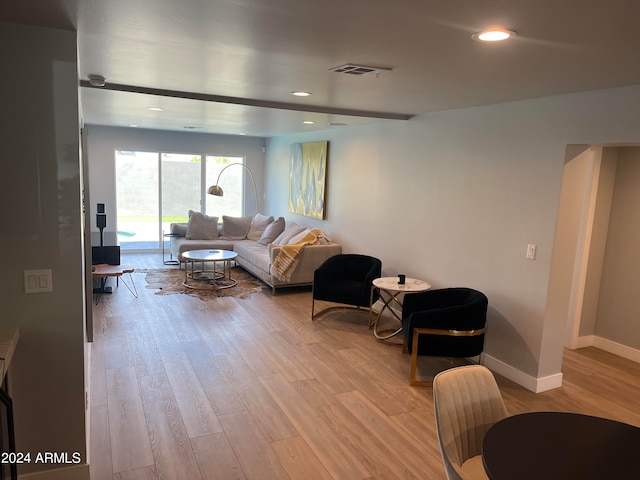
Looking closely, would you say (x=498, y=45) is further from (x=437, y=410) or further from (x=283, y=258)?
(x=283, y=258)

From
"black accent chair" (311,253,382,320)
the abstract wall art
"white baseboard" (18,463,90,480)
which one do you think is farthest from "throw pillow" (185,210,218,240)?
"white baseboard" (18,463,90,480)

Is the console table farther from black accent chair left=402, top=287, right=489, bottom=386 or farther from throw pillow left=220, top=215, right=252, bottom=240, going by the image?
black accent chair left=402, top=287, right=489, bottom=386

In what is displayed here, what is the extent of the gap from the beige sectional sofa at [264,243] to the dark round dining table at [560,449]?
4.60 metres

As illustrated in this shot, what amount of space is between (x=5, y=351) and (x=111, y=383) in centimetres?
177

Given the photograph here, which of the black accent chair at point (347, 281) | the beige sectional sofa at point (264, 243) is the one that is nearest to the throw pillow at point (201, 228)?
the beige sectional sofa at point (264, 243)

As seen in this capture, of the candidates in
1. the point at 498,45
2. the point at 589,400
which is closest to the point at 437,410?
the point at 498,45

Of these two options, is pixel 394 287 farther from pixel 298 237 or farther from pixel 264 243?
pixel 264 243

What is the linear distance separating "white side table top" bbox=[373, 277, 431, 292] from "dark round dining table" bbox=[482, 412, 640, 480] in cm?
256

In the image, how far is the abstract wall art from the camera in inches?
281

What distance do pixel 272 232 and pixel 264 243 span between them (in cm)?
24

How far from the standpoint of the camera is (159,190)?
9062 millimetres

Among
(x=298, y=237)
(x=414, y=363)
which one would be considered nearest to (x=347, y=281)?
(x=298, y=237)

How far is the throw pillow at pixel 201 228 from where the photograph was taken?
26.6ft

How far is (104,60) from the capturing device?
287 cm
